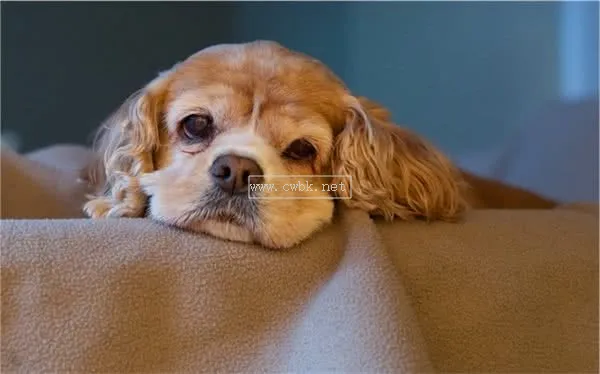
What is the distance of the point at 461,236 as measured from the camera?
1.02m

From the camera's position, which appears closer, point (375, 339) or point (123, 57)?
point (375, 339)

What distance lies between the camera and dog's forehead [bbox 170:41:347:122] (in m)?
1.13

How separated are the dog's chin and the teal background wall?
1227 millimetres

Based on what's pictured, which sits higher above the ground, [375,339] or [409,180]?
[409,180]

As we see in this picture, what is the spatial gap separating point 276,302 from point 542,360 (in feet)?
1.22

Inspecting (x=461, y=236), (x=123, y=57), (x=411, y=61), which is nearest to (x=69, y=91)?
(x=123, y=57)

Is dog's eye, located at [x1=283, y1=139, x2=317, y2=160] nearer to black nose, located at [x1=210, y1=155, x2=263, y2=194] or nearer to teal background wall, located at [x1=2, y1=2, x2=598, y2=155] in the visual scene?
black nose, located at [x1=210, y1=155, x2=263, y2=194]

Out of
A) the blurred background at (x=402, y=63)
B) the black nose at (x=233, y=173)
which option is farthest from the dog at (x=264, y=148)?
the blurred background at (x=402, y=63)

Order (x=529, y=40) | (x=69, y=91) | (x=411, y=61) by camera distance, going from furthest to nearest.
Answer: (x=69, y=91)
(x=411, y=61)
(x=529, y=40)

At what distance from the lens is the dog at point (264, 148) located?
3.28 ft

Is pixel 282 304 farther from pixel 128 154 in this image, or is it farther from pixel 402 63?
pixel 402 63

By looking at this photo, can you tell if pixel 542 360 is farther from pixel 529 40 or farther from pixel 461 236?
pixel 529 40

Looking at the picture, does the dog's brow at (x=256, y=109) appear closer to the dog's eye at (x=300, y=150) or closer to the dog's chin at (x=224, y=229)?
the dog's eye at (x=300, y=150)

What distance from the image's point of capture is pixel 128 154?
114 cm
